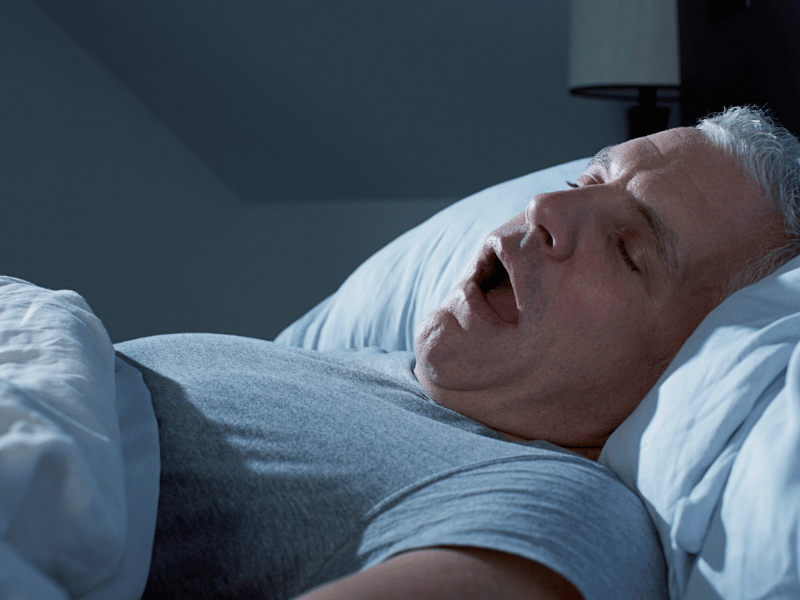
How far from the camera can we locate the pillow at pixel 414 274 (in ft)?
4.25

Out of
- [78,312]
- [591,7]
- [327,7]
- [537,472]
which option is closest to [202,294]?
[327,7]

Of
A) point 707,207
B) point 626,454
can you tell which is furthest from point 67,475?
point 707,207

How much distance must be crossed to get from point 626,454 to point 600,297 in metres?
0.21

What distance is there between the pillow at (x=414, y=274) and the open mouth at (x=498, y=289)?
0.23m

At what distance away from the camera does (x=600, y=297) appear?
0.85 m

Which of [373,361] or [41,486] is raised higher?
[41,486]

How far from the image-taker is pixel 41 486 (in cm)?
45

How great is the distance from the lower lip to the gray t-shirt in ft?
0.68

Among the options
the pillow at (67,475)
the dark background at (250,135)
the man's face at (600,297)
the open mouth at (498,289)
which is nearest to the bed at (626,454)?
the pillow at (67,475)

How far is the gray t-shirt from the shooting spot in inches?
20.6

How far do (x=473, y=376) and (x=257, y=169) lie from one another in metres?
2.06

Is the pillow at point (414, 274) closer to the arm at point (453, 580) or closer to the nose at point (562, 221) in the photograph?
the nose at point (562, 221)

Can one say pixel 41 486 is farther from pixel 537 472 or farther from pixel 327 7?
pixel 327 7

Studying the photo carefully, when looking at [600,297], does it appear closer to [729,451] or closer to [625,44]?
[729,451]
